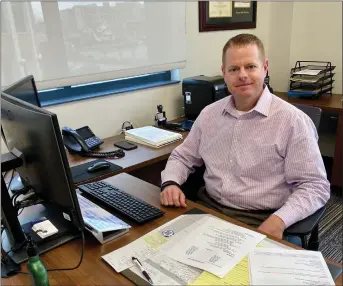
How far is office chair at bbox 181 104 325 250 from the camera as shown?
121 cm

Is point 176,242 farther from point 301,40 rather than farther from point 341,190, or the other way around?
point 301,40

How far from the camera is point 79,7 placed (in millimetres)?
1991

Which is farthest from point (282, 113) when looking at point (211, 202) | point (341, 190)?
point (341, 190)

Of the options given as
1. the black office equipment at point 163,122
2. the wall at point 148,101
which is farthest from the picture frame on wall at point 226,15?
the black office equipment at point 163,122

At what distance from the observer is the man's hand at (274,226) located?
1.17 m

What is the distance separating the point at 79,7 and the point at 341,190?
2.51 metres

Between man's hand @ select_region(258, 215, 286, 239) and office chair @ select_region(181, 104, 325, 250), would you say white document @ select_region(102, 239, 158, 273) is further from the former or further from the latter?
office chair @ select_region(181, 104, 325, 250)

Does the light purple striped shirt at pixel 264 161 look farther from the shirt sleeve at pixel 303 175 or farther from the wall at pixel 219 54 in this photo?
the wall at pixel 219 54

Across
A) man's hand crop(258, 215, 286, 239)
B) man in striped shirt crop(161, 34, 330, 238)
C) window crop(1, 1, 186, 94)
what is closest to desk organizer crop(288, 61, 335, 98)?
window crop(1, 1, 186, 94)

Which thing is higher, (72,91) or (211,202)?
(72,91)

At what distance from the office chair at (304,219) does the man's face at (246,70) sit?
317 mm

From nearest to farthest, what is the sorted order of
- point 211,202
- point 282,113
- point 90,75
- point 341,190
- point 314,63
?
1. point 282,113
2. point 211,202
3. point 90,75
4. point 341,190
5. point 314,63

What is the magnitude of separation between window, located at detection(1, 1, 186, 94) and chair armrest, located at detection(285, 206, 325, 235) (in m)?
1.50

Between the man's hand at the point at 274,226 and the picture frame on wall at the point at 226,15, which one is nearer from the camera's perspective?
the man's hand at the point at 274,226
